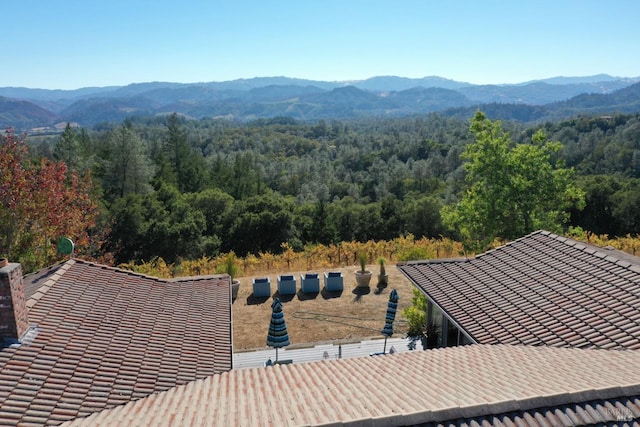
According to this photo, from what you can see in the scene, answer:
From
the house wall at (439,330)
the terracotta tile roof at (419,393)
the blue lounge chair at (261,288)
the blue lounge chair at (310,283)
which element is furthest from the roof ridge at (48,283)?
the blue lounge chair at (310,283)

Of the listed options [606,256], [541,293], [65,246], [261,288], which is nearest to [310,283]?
[261,288]

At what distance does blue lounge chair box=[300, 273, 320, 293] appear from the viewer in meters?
18.0

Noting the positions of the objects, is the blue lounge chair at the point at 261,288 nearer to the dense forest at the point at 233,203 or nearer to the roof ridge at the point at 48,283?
the dense forest at the point at 233,203

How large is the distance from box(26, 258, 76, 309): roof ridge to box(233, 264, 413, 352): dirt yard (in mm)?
5806

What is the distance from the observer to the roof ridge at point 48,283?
7505 millimetres

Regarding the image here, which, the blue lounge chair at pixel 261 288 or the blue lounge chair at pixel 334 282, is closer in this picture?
the blue lounge chair at pixel 261 288

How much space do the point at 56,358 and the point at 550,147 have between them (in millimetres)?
18451

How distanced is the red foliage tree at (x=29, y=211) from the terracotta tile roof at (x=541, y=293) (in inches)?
423

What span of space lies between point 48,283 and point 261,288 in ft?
33.0

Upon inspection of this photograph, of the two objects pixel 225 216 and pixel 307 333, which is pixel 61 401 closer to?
pixel 307 333

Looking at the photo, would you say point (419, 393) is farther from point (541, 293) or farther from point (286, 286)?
point (286, 286)

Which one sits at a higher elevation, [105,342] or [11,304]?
[11,304]

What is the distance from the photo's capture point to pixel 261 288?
1786 cm

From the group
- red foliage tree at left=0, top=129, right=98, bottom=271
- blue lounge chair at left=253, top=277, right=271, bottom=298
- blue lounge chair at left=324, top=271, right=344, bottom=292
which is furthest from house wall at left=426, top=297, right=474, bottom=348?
red foliage tree at left=0, top=129, right=98, bottom=271
